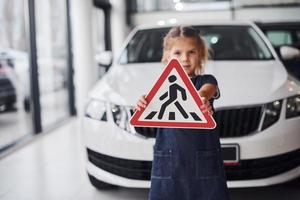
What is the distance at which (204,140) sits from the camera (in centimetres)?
200

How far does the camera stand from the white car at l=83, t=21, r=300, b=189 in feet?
9.07

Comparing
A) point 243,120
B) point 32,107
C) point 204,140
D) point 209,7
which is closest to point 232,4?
point 209,7

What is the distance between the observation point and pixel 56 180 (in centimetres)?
359

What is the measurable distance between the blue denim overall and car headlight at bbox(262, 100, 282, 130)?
2.90 feet

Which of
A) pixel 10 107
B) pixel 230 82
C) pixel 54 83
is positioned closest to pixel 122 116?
pixel 230 82

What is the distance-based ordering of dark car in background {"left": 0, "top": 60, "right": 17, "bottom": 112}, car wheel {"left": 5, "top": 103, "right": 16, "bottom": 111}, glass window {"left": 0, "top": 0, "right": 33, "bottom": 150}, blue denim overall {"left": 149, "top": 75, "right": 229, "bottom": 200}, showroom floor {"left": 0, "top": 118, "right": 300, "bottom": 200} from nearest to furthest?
blue denim overall {"left": 149, "top": 75, "right": 229, "bottom": 200}
showroom floor {"left": 0, "top": 118, "right": 300, "bottom": 200}
glass window {"left": 0, "top": 0, "right": 33, "bottom": 150}
dark car in background {"left": 0, "top": 60, "right": 17, "bottom": 112}
car wheel {"left": 5, "top": 103, "right": 16, "bottom": 111}

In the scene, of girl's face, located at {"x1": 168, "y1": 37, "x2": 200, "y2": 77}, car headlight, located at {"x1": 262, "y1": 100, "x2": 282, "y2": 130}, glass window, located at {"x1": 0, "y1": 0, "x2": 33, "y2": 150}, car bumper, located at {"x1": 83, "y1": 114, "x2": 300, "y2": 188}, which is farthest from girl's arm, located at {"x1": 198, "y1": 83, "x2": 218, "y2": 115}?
glass window, located at {"x1": 0, "y1": 0, "x2": 33, "y2": 150}

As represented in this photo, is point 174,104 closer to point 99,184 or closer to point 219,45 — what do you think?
point 99,184

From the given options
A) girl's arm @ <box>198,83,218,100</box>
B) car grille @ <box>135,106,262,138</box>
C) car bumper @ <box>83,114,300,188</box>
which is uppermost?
girl's arm @ <box>198,83,218,100</box>

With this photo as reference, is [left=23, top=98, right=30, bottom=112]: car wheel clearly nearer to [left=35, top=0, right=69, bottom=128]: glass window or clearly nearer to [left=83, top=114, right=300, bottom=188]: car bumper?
[left=35, top=0, right=69, bottom=128]: glass window

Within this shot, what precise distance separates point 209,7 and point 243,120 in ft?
26.6

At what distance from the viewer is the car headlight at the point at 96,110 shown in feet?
9.92

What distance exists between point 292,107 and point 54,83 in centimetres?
496

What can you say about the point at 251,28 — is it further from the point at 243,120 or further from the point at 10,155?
the point at 10,155
